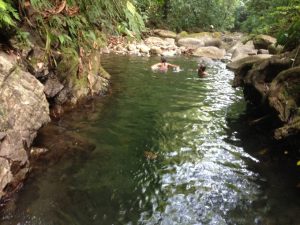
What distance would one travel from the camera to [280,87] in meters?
6.81

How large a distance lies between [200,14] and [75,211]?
33.9m

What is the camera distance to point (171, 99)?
35.8 feet

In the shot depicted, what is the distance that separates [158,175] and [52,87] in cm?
354

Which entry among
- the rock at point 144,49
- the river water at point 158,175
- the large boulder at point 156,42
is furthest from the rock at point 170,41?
the river water at point 158,175

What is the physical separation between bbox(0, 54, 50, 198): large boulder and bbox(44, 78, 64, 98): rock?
1736 mm

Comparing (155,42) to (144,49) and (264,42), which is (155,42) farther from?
(264,42)

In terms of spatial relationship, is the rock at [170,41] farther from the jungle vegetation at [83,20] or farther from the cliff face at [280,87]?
the cliff face at [280,87]

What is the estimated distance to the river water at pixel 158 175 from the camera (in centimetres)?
461

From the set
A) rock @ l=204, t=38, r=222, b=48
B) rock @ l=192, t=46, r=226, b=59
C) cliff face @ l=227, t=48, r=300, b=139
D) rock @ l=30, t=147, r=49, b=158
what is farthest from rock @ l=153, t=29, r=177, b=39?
rock @ l=30, t=147, r=49, b=158

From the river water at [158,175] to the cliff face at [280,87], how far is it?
86cm

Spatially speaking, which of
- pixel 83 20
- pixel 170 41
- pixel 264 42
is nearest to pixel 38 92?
pixel 83 20

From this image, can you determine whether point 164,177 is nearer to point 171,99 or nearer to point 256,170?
point 256,170

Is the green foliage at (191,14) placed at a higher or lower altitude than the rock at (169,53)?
higher

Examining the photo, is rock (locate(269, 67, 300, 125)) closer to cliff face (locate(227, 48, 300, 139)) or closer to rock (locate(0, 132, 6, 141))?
cliff face (locate(227, 48, 300, 139))
